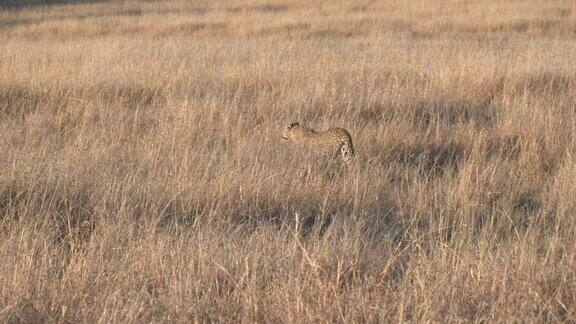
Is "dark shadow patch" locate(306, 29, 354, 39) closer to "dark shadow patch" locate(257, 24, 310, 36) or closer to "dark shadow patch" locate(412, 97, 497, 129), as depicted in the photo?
"dark shadow patch" locate(257, 24, 310, 36)

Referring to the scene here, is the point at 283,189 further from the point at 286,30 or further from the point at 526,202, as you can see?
the point at 286,30

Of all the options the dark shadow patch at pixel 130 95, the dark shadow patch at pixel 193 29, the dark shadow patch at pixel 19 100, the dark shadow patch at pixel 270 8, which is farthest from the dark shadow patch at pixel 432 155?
the dark shadow patch at pixel 270 8

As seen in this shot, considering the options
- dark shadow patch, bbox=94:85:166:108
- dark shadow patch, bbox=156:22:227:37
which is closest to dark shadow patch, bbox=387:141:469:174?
dark shadow patch, bbox=94:85:166:108

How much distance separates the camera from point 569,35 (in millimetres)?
13797

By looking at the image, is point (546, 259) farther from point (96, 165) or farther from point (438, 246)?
point (96, 165)

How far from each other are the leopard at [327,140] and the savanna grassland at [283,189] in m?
0.10

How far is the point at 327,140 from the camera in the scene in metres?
4.78

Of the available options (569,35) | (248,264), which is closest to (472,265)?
(248,264)

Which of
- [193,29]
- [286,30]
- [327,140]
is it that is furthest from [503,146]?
[193,29]

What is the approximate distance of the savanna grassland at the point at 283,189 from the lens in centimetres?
271

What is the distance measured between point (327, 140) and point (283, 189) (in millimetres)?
677

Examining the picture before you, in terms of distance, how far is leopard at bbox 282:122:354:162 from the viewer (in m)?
4.69

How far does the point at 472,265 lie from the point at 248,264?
0.82m

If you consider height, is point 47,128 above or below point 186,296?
below
